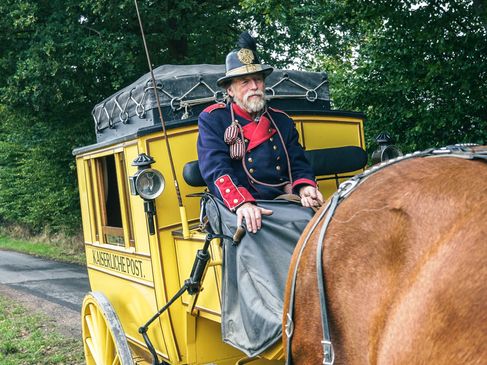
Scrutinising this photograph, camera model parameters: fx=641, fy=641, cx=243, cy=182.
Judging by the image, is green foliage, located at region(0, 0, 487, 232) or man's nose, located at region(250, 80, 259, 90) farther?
green foliage, located at region(0, 0, 487, 232)

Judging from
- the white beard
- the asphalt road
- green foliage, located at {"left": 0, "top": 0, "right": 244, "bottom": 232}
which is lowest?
the asphalt road

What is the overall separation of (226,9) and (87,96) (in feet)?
11.6

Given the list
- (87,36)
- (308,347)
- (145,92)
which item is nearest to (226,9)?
(87,36)

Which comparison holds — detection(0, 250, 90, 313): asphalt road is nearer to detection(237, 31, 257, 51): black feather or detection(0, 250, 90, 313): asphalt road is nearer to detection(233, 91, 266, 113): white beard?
detection(233, 91, 266, 113): white beard

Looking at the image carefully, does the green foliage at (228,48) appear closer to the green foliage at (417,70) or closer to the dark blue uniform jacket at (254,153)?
the green foliage at (417,70)

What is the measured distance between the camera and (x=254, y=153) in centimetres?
354

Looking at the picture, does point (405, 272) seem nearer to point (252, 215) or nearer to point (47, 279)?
point (252, 215)

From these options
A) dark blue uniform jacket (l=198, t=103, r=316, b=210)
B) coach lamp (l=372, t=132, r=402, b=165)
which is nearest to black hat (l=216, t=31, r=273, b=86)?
dark blue uniform jacket (l=198, t=103, r=316, b=210)

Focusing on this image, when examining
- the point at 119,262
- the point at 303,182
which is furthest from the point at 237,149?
the point at 119,262

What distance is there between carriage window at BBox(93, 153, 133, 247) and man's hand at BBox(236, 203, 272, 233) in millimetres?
1484

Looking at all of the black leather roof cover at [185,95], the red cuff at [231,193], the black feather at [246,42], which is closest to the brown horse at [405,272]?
the red cuff at [231,193]

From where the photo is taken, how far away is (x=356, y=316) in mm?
2023

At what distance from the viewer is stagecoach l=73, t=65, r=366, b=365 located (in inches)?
147

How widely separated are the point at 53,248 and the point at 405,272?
16941 mm
